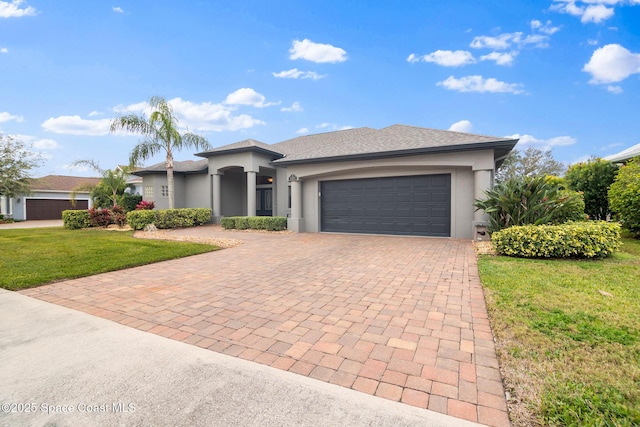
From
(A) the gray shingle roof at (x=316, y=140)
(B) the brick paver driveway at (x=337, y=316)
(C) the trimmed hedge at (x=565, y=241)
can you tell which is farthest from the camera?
(A) the gray shingle roof at (x=316, y=140)

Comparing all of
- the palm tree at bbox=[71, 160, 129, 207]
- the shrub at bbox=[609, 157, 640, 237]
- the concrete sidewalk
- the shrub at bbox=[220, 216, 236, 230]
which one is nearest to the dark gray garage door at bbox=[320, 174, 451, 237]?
the shrub at bbox=[220, 216, 236, 230]

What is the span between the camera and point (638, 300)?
3896 millimetres

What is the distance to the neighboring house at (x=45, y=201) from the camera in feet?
77.6

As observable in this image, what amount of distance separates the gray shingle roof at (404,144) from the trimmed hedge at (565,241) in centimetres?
377

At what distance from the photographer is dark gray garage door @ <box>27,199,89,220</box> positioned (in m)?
25.0

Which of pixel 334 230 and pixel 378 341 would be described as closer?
pixel 378 341

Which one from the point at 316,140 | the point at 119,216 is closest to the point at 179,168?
the point at 119,216

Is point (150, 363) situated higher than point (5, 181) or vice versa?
point (5, 181)

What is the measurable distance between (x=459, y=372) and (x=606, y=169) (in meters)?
15.5

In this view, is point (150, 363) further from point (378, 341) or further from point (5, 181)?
point (5, 181)

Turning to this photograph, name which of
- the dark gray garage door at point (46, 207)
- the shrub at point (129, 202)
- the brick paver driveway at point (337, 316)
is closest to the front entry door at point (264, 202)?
the shrub at point (129, 202)

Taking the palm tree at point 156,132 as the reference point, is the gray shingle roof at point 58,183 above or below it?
below

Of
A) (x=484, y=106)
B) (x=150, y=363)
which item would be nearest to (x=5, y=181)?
(x=150, y=363)

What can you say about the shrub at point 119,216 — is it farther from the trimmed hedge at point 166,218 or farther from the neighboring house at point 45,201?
the neighboring house at point 45,201
